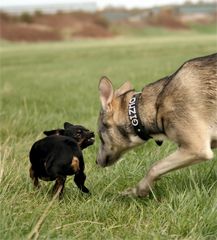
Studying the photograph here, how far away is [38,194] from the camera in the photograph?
450cm

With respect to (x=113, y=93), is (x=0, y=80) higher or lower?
lower

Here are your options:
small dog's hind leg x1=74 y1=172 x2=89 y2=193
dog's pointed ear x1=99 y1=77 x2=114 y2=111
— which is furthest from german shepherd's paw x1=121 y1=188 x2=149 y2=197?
dog's pointed ear x1=99 y1=77 x2=114 y2=111

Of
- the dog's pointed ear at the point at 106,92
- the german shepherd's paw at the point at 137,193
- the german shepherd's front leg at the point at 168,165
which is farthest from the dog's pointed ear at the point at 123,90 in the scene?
the german shepherd's paw at the point at 137,193

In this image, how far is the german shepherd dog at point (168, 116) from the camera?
4602 mm

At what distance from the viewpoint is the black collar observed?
4.98 metres

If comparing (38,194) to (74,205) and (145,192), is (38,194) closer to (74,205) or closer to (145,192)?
(74,205)

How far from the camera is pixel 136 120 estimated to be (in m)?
4.98

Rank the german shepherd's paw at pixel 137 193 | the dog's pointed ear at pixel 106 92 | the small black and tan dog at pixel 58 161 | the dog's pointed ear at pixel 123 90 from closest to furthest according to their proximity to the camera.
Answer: the small black and tan dog at pixel 58 161 < the german shepherd's paw at pixel 137 193 < the dog's pointed ear at pixel 106 92 < the dog's pointed ear at pixel 123 90

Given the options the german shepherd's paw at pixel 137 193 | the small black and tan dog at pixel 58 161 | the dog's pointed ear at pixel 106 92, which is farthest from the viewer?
the dog's pointed ear at pixel 106 92

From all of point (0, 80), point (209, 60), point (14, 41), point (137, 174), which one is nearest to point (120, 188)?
point (137, 174)

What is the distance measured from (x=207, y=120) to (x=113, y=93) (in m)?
0.96

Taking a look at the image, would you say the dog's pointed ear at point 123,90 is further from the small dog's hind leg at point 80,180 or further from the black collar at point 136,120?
the small dog's hind leg at point 80,180

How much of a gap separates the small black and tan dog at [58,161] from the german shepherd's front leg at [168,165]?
1.53 ft

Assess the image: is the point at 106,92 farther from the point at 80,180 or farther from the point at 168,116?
the point at 80,180
